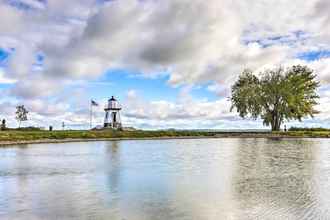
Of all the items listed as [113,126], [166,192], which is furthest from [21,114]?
[166,192]

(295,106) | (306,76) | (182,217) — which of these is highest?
(306,76)

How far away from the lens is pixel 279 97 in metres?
63.8

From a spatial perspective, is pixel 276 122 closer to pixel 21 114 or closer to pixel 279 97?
pixel 279 97

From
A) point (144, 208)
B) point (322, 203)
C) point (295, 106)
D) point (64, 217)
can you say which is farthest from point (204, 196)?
point (295, 106)

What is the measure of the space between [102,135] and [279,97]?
29.8 meters

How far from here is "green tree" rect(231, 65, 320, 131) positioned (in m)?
63.1

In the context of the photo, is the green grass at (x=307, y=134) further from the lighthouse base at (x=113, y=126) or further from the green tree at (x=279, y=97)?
the lighthouse base at (x=113, y=126)

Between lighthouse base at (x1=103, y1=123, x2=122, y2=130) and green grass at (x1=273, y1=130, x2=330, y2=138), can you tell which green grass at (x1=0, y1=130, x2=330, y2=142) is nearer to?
green grass at (x1=273, y1=130, x2=330, y2=138)

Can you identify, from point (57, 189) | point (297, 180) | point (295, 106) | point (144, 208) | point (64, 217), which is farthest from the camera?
point (295, 106)

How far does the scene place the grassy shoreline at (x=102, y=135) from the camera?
45.0 meters

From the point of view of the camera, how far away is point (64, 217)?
9.00 metres

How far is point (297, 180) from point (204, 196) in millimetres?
5149

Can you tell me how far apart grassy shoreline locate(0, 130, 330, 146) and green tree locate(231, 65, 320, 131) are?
3.90 meters

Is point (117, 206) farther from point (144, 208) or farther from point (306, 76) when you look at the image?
point (306, 76)
